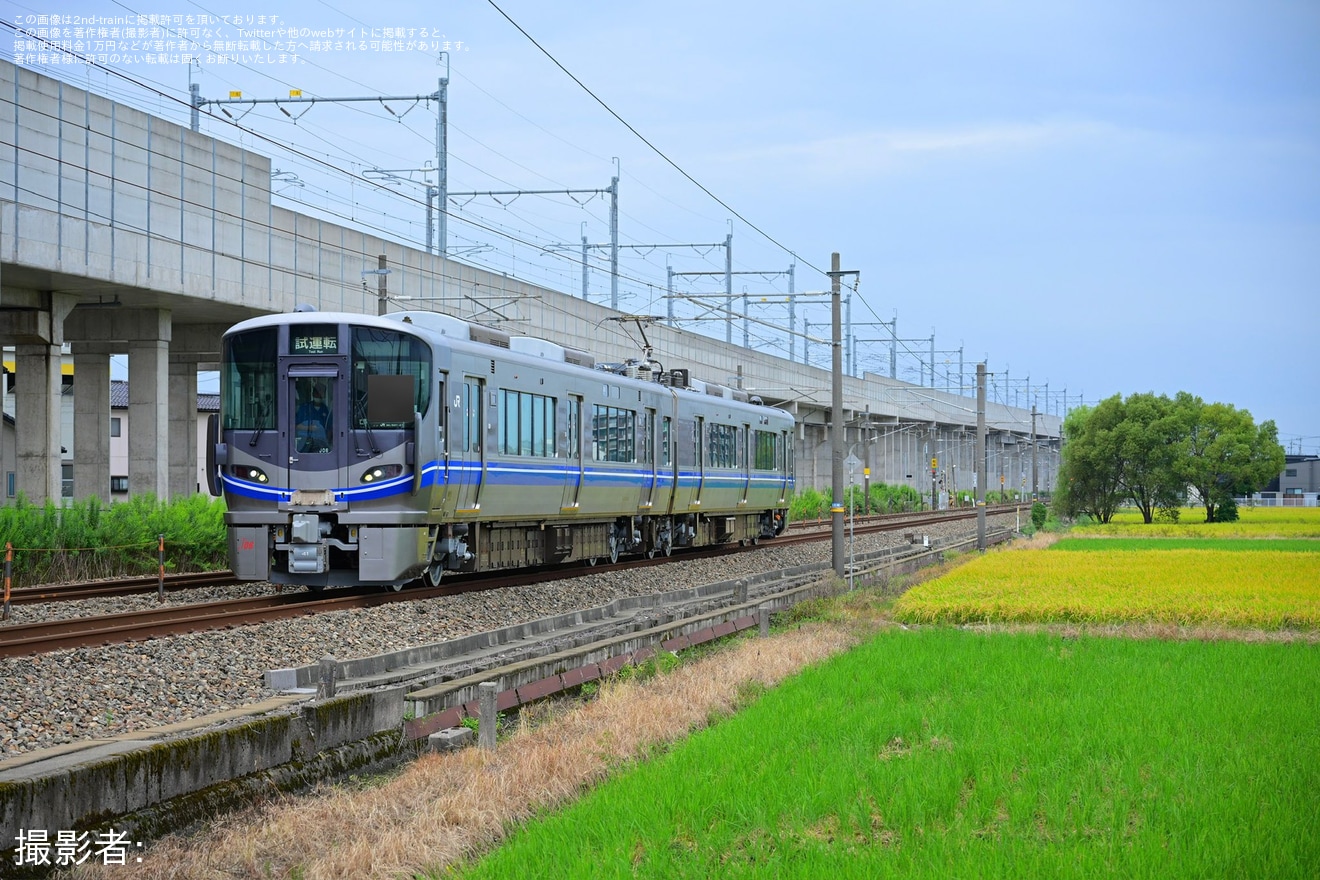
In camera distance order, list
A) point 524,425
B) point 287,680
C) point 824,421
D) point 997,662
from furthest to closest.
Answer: point 824,421 → point 524,425 → point 997,662 → point 287,680

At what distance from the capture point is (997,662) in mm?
13258

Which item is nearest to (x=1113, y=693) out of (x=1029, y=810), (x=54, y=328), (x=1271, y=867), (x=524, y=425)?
(x=1029, y=810)

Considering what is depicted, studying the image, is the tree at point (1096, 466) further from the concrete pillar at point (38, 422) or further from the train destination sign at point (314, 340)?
the train destination sign at point (314, 340)

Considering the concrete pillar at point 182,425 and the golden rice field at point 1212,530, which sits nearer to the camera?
the concrete pillar at point 182,425

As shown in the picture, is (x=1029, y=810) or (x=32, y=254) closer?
(x=1029, y=810)

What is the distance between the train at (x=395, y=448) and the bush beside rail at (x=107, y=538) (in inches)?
167

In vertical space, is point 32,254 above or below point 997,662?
above

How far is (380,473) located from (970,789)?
973cm

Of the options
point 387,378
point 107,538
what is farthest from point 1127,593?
point 107,538

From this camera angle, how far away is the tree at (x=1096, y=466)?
195ft

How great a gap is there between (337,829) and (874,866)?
9.40 feet

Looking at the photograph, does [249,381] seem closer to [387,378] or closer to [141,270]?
[387,378]

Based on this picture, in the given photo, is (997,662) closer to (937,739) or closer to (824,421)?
(937,739)

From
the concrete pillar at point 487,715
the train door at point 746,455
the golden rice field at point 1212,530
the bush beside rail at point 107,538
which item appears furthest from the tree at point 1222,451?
the concrete pillar at point 487,715
